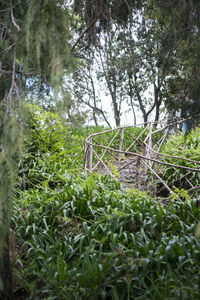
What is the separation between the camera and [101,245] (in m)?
2.39

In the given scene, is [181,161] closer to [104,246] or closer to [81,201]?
[81,201]

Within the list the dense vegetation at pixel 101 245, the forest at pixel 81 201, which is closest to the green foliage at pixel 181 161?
the dense vegetation at pixel 101 245

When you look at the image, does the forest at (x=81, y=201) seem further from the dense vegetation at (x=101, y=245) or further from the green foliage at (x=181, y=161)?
the green foliage at (x=181, y=161)

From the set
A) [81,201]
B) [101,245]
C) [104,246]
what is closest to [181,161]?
[81,201]

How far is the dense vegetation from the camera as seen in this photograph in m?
2.03

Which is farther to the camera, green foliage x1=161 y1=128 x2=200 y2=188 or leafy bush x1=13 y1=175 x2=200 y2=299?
green foliage x1=161 y1=128 x2=200 y2=188

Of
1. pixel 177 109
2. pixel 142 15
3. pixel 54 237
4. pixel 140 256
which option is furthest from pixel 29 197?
pixel 142 15

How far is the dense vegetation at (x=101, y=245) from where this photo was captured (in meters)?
2.03

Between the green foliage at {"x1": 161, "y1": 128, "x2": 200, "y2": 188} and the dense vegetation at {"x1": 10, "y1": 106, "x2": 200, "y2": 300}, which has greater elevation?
the green foliage at {"x1": 161, "y1": 128, "x2": 200, "y2": 188}

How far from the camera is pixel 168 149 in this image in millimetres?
5277

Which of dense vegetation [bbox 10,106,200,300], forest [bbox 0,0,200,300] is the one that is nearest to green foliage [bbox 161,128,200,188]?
dense vegetation [bbox 10,106,200,300]

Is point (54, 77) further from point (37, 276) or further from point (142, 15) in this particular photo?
point (37, 276)

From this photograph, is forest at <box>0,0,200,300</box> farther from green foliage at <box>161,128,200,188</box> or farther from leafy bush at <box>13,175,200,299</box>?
green foliage at <box>161,128,200,188</box>

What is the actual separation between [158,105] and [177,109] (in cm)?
944
